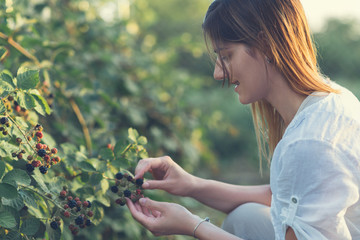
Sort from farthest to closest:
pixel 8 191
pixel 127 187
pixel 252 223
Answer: pixel 252 223, pixel 127 187, pixel 8 191

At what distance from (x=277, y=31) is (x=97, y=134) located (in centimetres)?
123

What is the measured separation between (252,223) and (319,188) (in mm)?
540

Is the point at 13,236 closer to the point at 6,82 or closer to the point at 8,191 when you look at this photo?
the point at 8,191

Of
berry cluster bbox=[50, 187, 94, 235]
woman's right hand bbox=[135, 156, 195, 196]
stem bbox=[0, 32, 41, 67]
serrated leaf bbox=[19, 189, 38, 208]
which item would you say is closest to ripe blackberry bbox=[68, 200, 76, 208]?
berry cluster bbox=[50, 187, 94, 235]

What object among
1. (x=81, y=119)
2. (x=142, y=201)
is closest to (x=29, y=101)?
(x=142, y=201)

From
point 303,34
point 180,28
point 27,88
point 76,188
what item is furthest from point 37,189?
point 180,28

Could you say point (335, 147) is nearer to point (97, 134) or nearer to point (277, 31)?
point (277, 31)

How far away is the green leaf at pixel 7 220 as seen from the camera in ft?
4.04

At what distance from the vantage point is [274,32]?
1.46 meters

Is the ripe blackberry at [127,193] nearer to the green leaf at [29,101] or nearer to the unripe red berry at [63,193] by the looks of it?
the unripe red berry at [63,193]

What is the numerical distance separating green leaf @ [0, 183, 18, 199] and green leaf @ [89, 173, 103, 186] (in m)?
0.34

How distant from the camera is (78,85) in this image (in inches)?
92.3

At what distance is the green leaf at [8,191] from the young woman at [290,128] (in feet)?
1.42

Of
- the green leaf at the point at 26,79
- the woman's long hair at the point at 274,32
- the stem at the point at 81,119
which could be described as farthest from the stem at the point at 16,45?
the woman's long hair at the point at 274,32
